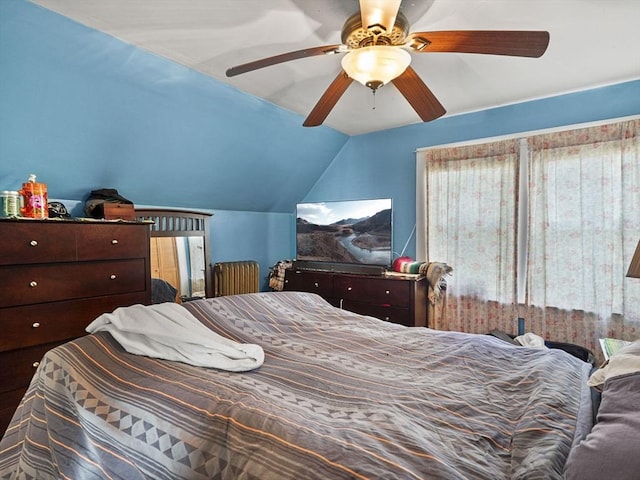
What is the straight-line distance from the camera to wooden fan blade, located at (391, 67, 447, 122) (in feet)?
5.81

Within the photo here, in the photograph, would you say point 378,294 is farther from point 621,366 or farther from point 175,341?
point 621,366

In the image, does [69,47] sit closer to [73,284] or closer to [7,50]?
[7,50]

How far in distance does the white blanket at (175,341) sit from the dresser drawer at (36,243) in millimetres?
813

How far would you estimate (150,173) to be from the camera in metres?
3.02

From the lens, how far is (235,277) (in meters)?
3.85

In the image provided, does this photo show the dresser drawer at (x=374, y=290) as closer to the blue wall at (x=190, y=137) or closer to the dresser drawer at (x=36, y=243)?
→ the blue wall at (x=190, y=137)

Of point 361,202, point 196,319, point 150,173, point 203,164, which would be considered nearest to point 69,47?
point 150,173

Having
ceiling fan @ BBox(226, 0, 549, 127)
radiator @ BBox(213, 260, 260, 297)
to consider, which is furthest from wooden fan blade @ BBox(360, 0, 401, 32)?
radiator @ BBox(213, 260, 260, 297)

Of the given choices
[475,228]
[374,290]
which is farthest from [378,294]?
[475,228]

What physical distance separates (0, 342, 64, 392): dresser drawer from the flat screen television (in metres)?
2.65

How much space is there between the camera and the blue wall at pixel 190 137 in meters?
2.05

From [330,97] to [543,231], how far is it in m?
2.31

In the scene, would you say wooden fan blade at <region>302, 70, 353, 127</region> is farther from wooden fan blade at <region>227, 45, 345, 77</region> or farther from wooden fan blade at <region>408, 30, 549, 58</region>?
wooden fan blade at <region>408, 30, 549, 58</region>

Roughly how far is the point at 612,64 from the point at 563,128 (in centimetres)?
59
